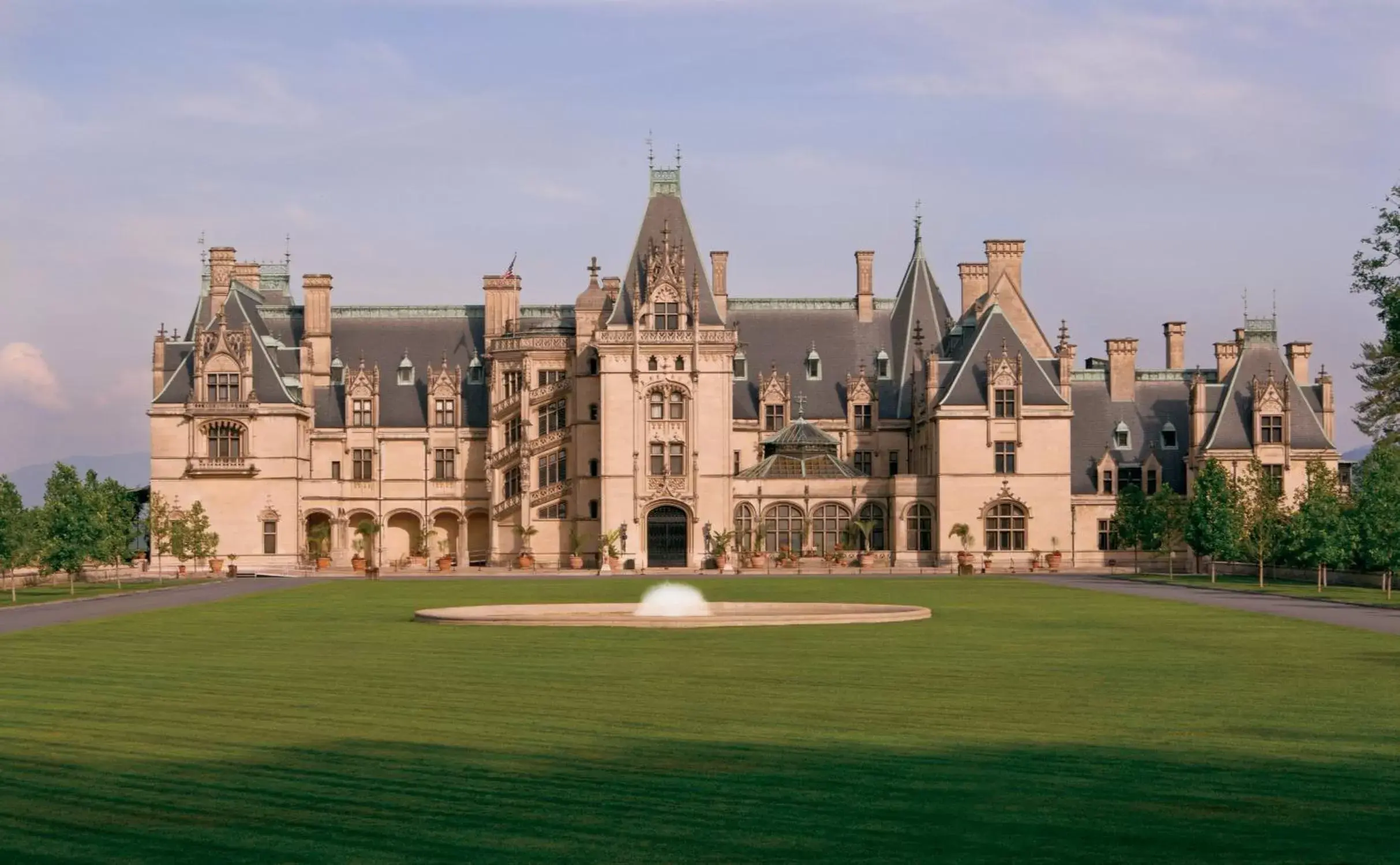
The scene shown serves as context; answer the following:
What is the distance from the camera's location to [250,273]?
112750 millimetres

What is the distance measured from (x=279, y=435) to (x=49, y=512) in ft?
92.1

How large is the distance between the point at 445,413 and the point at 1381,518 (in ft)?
183

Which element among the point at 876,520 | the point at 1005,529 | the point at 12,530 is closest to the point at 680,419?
the point at 876,520

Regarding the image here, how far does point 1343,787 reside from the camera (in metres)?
18.4

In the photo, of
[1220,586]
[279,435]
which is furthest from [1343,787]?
[279,435]

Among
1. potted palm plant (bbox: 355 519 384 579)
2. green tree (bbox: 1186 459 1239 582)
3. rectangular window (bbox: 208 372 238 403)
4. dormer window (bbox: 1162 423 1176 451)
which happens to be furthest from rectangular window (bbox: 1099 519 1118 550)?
rectangular window (bbox: 208 372 238 403)

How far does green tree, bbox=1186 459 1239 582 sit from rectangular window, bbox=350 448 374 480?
146ft

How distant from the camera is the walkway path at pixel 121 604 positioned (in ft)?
158

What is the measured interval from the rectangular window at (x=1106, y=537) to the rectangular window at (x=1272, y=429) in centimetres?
923

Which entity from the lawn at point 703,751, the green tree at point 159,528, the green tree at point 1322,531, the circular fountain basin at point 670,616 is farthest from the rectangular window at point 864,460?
the lawn at point 703,751

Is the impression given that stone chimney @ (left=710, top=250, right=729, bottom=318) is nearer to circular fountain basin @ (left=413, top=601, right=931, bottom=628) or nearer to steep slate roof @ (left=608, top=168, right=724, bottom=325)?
steep slate roof @ (left=608, top=168, right=724, bottom=325)

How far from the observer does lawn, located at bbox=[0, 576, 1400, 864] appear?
1594 centimetres

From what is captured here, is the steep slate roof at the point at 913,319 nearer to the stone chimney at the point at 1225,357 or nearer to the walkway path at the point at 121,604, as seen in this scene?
the stone chimney at the point at 1225,357

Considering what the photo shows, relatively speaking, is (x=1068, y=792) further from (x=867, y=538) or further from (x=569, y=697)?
(x=867, y=538)
